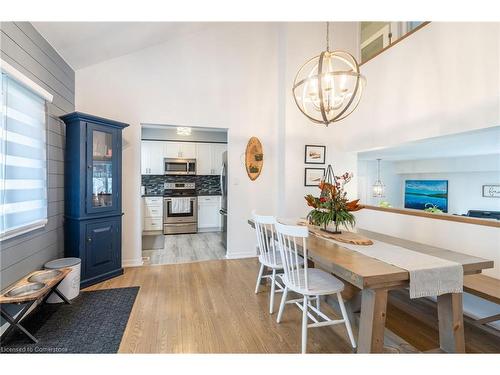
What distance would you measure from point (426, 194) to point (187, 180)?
5665 mm

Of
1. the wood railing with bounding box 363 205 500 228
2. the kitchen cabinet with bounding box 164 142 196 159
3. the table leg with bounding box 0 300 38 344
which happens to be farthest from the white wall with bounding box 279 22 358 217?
the table leg with bounding box 0 300 38 344

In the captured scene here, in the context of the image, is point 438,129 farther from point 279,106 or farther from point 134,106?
point 134,106

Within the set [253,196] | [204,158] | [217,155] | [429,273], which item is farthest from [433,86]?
[204,158]

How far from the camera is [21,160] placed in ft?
7.04

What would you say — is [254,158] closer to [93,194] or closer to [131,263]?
[93,194]

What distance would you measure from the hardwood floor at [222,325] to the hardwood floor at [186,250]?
33.9 inches

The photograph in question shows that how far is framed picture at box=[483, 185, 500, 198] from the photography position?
181 inches

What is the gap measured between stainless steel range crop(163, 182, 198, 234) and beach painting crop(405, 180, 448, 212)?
5.26 m

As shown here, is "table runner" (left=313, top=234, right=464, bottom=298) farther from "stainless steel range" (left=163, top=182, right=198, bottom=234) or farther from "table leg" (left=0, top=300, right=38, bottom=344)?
"stainless steel range" (left=163, top=182, right=198, bottom=234)

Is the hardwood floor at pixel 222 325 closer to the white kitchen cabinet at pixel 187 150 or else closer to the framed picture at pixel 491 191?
the white kitchen cabinet at pixel 187 150

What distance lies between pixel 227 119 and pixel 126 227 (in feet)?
7.42

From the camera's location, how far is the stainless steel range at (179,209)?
19.6 ft

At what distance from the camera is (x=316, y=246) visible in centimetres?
199

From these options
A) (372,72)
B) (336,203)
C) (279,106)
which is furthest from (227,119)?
(336,203)
